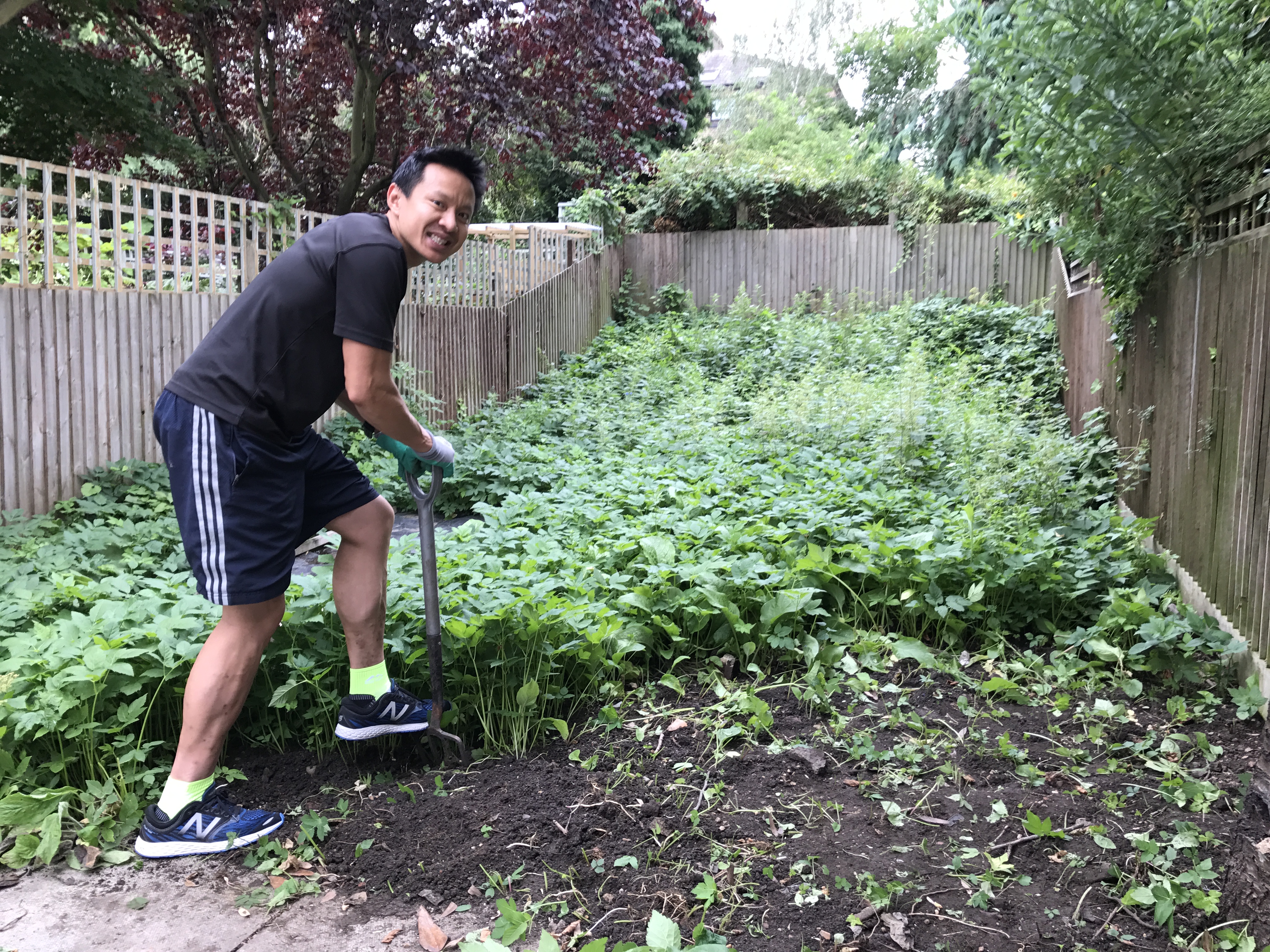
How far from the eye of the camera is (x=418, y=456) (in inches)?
117

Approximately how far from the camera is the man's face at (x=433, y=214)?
108 inches

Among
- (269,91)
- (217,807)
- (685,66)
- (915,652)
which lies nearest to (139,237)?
(269,91)

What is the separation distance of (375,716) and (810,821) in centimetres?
135

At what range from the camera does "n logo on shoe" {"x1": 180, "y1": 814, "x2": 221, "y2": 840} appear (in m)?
2.55

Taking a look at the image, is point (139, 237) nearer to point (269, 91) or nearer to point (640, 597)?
point (269, 91)

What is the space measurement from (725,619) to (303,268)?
2.10 meters

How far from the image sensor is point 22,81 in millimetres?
6660

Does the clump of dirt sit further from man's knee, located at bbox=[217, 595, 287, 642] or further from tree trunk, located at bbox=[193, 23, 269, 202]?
tree trunk, located at bbox=[193, 23, 269, 202]

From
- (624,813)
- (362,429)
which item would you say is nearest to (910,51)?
(362,429)

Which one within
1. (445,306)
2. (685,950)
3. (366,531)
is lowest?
(685,950)

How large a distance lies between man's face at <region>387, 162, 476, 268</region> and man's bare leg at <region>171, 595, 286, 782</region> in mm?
1141

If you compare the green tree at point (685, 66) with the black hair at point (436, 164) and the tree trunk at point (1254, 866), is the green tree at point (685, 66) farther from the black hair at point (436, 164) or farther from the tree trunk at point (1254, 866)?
the tree trunk at point (1254, 866)

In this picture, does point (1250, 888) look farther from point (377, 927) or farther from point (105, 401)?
point (105, 401)

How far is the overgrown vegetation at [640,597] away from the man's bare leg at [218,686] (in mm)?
245
